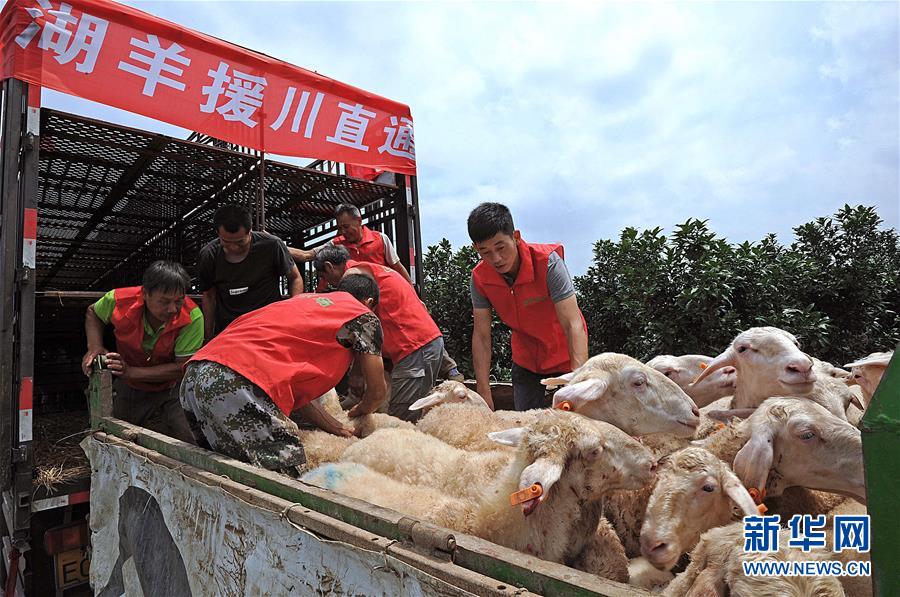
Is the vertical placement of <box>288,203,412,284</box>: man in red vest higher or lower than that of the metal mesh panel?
lower

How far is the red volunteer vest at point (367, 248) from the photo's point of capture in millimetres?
5305

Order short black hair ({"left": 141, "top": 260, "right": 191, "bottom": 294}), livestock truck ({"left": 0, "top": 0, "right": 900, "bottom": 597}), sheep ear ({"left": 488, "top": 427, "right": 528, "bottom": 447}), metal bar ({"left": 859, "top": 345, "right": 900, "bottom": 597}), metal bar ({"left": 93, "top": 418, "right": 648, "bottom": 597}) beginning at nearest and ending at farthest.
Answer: metal bar ({"left": 859, "top": 345, "right": 900, "bottom": 597}) → metal bar ({"left": 93, "top": 418, "right": 648, "bottom": 597}) → livestock truck ({"left": 0, "top": 0, "right": 900, "bottom": 597}) → sheep ear ({"left": 488, "top": 427, "right": 528, "bottom": 447}) → short black hair ({"left": 141, "top": 260, "right": 191, "bottom": 294})

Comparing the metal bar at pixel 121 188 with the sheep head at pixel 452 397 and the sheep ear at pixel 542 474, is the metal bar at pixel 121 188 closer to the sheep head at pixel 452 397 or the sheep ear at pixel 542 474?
the sheep head at pixel 452 397

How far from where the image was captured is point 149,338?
152 inches

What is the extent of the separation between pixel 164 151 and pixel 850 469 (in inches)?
203

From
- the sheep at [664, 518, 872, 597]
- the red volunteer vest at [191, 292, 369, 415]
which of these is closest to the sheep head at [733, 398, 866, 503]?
the sheep at [664, 518, 872, 597]

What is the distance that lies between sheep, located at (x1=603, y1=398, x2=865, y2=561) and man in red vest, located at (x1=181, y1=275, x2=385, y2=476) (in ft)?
5.50

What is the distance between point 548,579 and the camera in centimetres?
112

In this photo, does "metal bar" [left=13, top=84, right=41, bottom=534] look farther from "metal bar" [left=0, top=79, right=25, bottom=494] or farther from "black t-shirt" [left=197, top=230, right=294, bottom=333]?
"black t-shirt" [left=197, top=230, right=294, bottom=333]

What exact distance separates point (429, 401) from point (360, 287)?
93 cm

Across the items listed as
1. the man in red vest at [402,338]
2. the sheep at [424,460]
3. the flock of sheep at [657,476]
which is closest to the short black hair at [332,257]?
the man in red vest at [402,338]

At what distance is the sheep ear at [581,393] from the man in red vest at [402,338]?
2008mm

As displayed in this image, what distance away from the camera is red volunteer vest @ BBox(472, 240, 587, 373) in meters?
3.66

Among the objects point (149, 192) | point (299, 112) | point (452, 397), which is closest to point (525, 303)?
point (452, 397)
